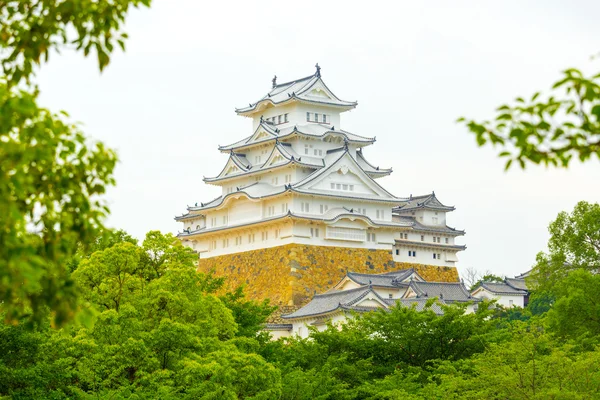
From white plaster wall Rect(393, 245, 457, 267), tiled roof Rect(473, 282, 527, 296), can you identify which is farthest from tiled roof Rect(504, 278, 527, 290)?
white plaster wall Rect(393, 245, 457, 267)

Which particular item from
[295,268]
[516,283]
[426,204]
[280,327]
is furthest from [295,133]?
[516,283]

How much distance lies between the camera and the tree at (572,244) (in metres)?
51.6

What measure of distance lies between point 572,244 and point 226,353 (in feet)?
100

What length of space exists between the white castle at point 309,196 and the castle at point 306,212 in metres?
0.06

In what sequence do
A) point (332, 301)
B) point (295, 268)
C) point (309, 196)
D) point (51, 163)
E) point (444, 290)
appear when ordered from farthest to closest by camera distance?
point (309, 196)
point (295, 268)
point (444, 290)
point (332, 301)
point (51, 163)

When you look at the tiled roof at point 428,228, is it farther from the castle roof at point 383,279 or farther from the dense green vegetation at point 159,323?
the dense green vegetation at point 159,323

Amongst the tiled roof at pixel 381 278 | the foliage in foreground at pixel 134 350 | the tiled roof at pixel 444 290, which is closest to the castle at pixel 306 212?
the tiled roof at pixel 381 278

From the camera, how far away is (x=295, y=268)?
184 feet

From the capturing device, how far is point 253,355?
26.0 meters

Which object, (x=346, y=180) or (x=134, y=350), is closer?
(x=134, y=350)

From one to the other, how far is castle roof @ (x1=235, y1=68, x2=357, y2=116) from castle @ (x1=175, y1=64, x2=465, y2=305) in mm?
67

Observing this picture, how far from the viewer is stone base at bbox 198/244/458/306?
56188 millimetres

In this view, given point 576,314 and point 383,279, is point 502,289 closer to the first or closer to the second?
point 383,279

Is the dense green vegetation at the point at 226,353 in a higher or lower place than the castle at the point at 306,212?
lower
